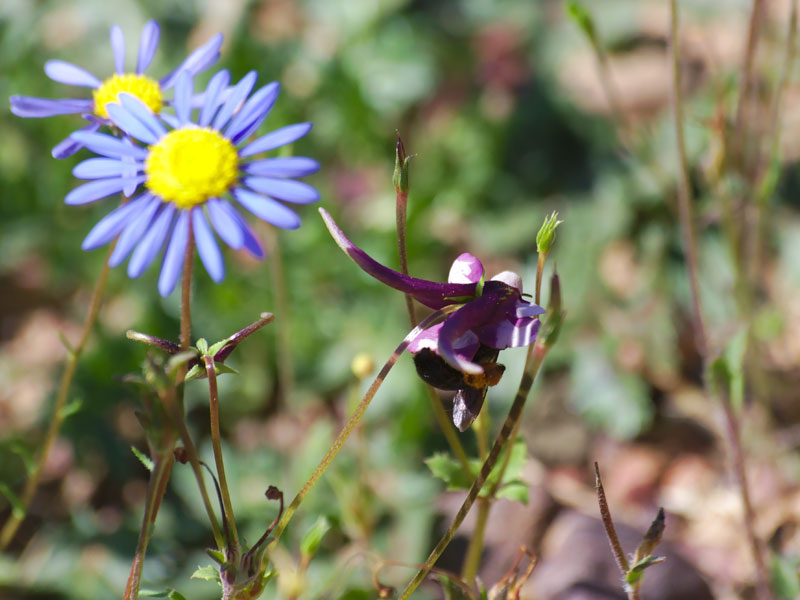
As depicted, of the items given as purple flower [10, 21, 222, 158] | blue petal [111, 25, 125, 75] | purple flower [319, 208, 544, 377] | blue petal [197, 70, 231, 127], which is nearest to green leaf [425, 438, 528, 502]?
purple flower [319, 208, 544, 377]

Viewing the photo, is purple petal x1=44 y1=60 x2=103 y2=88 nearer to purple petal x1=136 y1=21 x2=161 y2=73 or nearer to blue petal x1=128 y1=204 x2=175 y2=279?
purple petal x1=136 y1=21 x2=161 y2=73

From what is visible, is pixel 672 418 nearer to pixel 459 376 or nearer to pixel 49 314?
pixel 459 376

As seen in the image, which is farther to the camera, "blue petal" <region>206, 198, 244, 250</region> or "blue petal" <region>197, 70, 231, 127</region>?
"blue petal" <region>197, 70, 231, 127</region>

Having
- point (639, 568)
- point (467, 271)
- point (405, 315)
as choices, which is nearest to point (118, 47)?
point (467, 271)

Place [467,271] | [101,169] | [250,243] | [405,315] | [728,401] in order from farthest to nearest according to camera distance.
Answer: [405,315]
[728,401]
[467,271]
[101,169]
[250,243]

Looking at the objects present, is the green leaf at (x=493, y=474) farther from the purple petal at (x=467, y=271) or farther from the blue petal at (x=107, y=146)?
the blue petal at (x=107, y=146)

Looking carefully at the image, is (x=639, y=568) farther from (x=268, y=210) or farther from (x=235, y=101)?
(x=235, y=101)

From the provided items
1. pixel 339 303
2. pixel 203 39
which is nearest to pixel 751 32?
pixel 339 303
